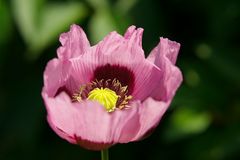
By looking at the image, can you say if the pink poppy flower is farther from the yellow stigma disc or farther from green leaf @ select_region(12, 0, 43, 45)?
green leaf @ select_region(12, 0, 43, 45)

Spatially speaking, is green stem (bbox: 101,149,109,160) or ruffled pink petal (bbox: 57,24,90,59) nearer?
green stem (bbox: 101,149,109,160)

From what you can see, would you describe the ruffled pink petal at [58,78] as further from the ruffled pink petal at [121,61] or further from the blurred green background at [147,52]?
the blurred green background at [147,52]

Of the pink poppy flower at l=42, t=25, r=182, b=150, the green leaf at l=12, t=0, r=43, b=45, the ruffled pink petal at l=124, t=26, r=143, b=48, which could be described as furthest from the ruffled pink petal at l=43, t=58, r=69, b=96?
the green leaf at l=12, t=0, r=43, b=45

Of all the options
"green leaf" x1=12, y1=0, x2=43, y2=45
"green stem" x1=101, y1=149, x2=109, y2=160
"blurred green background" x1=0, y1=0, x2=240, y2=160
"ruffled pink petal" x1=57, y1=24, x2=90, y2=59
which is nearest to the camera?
"green stem" x1=101, y1=149, x2=109, y2=160

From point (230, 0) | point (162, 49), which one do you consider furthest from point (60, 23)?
point (162, 49)

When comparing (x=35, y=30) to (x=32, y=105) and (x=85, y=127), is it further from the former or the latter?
(x=85, y=127)

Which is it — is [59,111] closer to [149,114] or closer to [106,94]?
[149,114]

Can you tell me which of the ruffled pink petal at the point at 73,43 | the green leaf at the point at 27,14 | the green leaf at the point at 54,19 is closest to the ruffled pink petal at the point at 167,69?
the ruffled pink petal at the point at 73,43
